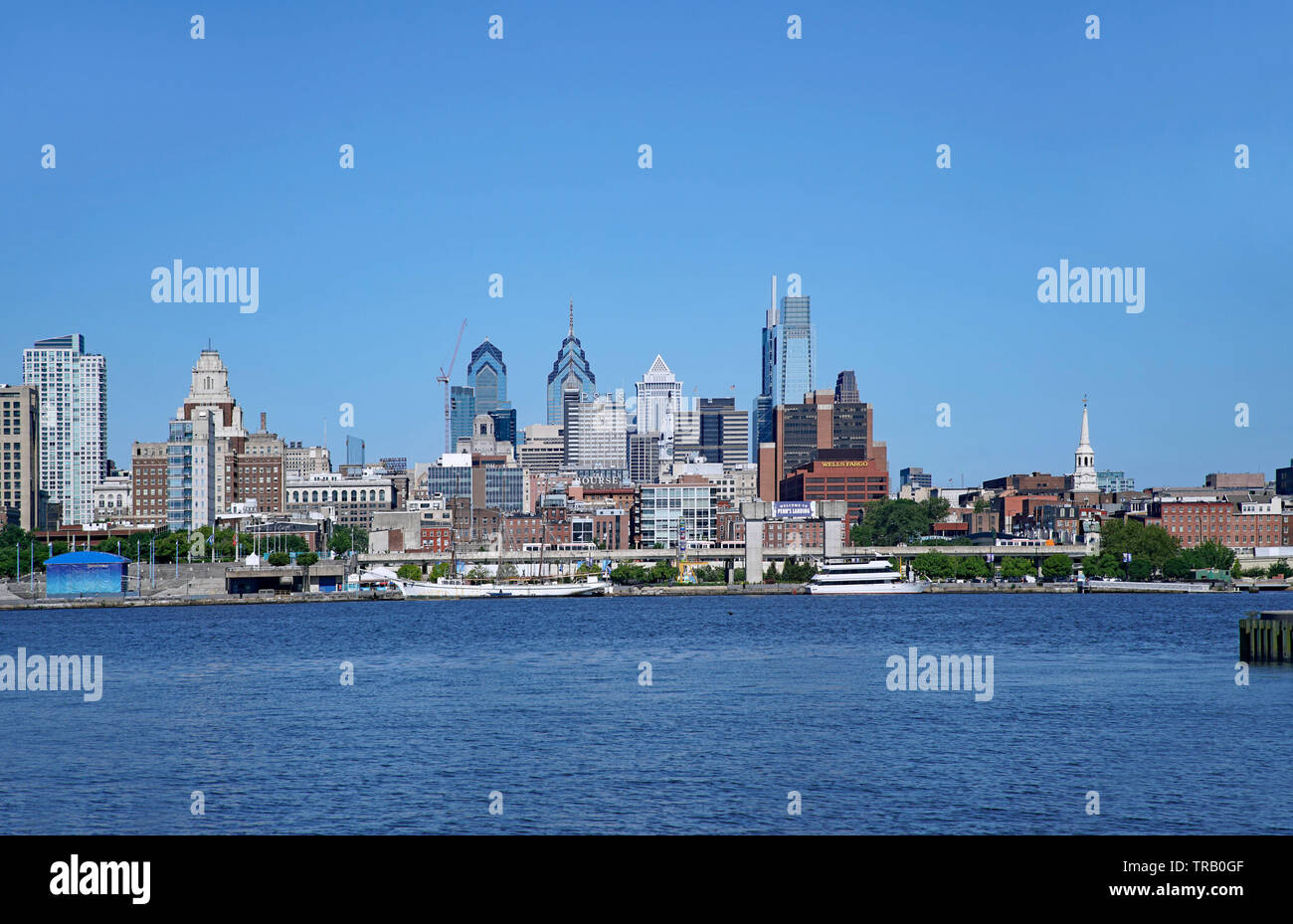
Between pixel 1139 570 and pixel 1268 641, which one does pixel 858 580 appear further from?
pixel 1268 641

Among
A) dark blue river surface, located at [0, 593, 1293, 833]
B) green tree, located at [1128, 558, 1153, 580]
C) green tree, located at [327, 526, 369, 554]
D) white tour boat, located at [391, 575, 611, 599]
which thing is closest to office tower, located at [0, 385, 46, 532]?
green tree, located at [327, 526, 369, 554]

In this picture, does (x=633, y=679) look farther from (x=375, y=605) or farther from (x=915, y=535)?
(x=915, y=535)

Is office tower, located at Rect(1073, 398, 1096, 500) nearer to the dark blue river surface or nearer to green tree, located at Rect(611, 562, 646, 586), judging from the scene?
green tree, located at Rect(611, 562, 646, 586)

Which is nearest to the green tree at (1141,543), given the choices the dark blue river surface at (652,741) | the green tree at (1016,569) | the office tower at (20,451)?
the green tree at (1016,569)

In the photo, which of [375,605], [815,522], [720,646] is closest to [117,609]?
[375,605]
